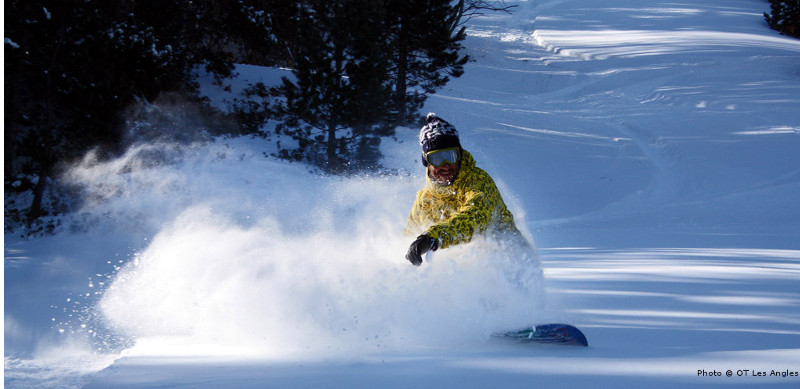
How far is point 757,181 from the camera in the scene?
14.5m

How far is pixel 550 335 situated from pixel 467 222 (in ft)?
3.05

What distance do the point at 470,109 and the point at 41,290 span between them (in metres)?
18.5

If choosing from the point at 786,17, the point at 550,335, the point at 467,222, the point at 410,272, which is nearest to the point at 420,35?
the point at 467,222

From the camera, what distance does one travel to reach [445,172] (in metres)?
4.29

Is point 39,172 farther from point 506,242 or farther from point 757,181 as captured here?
point 757,181

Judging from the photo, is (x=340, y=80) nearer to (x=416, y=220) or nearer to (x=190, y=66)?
(x=190, y=66)

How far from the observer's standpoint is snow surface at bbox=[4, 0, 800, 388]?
9.66ft

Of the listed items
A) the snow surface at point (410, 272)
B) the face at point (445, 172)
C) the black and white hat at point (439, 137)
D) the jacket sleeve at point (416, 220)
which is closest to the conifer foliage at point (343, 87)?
the snow surface at point (410, 272)

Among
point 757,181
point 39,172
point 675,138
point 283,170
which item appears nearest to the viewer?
point 39,172

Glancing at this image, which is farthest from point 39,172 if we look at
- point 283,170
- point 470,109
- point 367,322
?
point 470,109

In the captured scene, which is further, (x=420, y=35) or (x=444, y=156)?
(x=420, y=35)

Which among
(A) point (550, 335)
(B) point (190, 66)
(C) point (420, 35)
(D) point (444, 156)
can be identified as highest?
(C) point (420, 35)

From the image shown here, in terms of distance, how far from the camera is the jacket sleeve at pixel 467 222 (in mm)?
3656

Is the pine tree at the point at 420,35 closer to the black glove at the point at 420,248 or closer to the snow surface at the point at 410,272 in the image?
the snow surface at the point at 410,272
